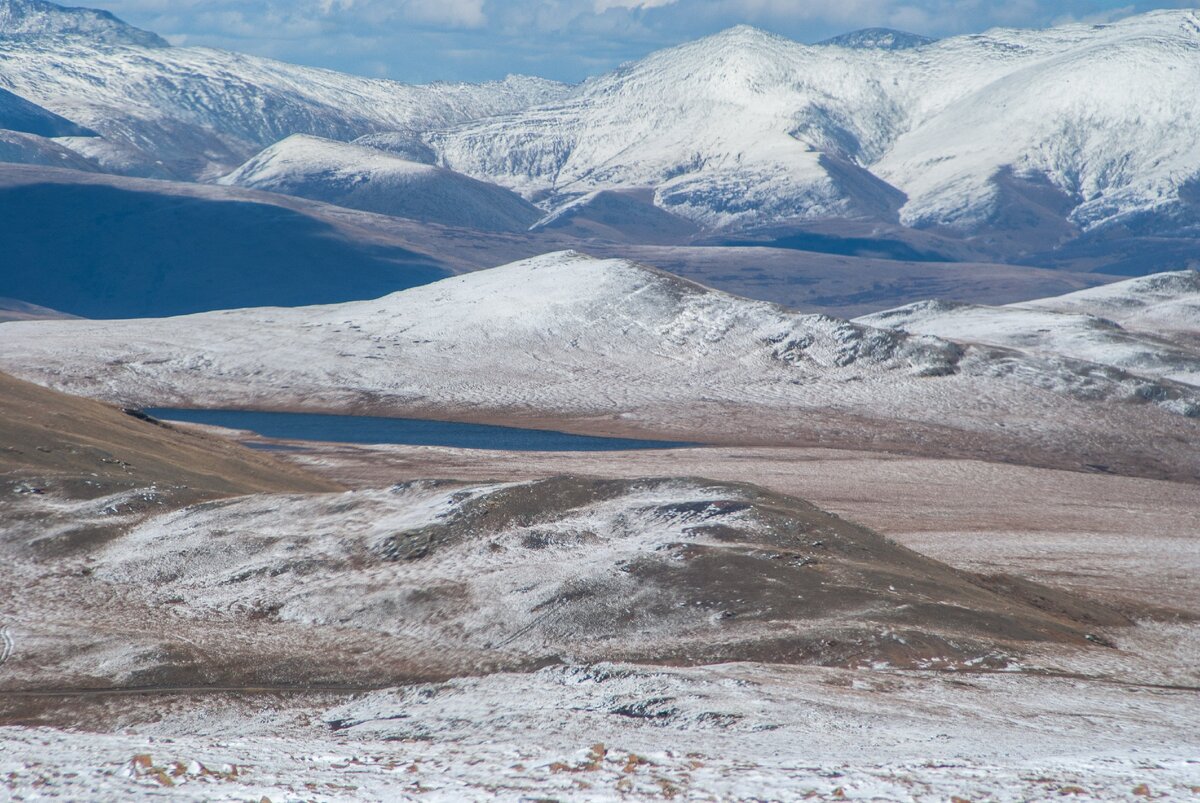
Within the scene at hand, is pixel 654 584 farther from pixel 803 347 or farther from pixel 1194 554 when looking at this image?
pixel 803 347

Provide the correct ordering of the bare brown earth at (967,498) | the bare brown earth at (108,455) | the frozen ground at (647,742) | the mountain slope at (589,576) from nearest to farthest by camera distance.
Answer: the frozen ground at (647,742) < the mountain slope at (589,576) < the bare brown earth at (108,455) < the bare brown earth at (967,498)

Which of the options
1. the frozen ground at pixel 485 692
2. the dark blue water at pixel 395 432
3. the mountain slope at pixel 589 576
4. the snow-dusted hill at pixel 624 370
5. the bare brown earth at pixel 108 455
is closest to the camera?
the frozen ground at pixel 485 692

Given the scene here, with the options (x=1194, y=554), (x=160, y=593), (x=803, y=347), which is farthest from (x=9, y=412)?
(x=803, y=347)

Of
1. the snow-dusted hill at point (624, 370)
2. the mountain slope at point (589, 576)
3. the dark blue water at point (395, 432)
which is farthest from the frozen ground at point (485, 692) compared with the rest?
the snow-dusted hill at point (624, 370)

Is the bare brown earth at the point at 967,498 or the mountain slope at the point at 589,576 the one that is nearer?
the mountain slope at the point at 589,576

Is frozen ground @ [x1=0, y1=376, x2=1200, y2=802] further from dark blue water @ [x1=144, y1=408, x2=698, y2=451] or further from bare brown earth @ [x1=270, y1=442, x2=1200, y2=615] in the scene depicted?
dark blue water @ [x1=144, y1=408, x2=698, y2=451]

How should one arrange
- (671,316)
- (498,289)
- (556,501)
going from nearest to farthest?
(556,501) < (671,316) < (498,289)

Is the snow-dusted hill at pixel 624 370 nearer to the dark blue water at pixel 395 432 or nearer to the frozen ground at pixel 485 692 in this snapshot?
the dark blue water at pixel 395 432
